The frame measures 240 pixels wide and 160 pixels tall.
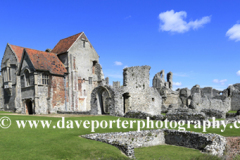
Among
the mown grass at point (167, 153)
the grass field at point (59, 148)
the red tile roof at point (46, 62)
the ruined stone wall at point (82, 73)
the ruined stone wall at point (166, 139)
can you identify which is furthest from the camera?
the ruined stone wall at point (82, 73)

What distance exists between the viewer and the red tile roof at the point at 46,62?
101 ft

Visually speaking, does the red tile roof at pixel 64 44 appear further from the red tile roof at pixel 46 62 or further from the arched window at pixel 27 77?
the arched window at pixel 27 77

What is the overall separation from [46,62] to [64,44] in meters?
7.06

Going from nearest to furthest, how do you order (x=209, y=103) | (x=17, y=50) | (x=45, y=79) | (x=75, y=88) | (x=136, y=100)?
(x=136, y=100) < (x=45, y=79) < (x=75, y=88) < (x=209, y=103) < (x=17, y=50)

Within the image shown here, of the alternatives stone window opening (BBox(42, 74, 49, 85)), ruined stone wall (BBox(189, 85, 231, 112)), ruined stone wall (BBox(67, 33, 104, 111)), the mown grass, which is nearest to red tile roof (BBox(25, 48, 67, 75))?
stone window opening (BBox(42, 74, 49, 85))

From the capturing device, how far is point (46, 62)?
3238 cm

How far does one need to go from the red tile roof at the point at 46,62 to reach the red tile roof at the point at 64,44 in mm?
2245

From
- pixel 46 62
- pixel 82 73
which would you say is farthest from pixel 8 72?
pixel 82 73

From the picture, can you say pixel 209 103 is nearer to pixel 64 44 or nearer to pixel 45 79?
pixel 45 79

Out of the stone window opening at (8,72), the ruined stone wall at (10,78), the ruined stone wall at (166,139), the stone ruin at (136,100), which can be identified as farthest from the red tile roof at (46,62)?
the ruined stone wall at (166,139)

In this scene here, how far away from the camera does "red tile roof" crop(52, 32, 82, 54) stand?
119ft

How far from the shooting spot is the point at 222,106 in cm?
3897

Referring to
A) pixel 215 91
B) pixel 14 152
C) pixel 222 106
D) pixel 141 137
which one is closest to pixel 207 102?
pixel 222 106

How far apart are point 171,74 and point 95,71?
969 inches
